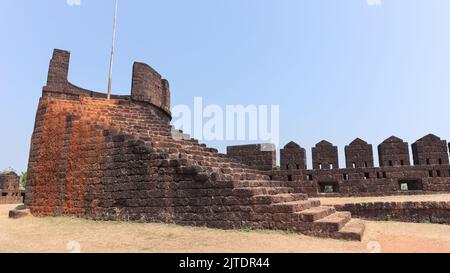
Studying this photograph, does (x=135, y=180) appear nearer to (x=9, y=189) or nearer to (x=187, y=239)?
(x=187, y=239)

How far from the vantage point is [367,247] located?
17.1ft

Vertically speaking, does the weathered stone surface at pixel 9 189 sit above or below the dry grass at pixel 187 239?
above

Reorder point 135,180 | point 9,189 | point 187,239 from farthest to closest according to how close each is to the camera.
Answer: point 9,189
point 135,180
point 187,239

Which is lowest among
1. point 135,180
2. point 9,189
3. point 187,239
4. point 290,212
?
point 187,239

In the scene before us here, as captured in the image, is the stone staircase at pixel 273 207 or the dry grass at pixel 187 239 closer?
the dry grass at pixel 187 239

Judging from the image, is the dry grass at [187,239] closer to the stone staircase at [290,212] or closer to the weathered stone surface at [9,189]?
the stone staircase at [290,212]

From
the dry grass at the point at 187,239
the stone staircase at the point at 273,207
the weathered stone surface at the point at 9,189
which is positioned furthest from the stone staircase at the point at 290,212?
the weathered stone surface at the point at 9,189

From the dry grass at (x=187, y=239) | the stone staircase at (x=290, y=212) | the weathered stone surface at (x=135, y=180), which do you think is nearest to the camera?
the dry grass at (x=187, y=239)

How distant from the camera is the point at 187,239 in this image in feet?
18.7

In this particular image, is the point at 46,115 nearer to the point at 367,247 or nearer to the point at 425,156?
the point at 367,247

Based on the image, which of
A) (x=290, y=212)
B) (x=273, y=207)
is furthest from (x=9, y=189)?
(x=290, y=212)

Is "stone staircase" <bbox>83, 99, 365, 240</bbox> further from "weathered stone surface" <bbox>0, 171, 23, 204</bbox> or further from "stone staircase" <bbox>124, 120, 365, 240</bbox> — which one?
"weathered stone surface" <bbox>0, 171, 23, 204</bbox>

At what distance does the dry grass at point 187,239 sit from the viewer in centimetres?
509
